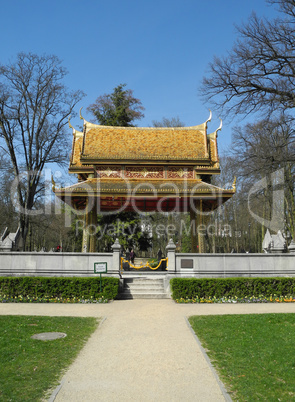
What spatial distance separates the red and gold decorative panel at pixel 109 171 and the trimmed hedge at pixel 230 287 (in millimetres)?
10619

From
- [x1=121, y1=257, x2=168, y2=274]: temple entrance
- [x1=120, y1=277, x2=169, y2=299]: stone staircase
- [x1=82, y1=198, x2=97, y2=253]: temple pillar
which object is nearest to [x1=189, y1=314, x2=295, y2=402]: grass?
[x1=120, y1=277, x2=169, y2=299]: stone staircase

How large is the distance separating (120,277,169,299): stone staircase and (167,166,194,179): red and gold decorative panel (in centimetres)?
856

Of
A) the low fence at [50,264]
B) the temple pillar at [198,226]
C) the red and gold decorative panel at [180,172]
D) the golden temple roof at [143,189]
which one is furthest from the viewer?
the red and gold decorative panel at [180,172]

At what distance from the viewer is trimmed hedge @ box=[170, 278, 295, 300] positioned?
15.6 m

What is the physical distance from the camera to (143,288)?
1739cm

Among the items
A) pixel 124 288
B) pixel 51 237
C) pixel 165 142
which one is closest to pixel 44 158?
pixel 165 142

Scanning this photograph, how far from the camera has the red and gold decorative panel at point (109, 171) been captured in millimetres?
24203

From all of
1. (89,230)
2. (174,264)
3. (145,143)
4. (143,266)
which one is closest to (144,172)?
(145,143)

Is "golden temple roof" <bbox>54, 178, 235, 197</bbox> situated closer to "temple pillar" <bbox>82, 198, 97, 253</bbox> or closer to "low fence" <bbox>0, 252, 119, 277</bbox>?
"temple pillar" <bbox>82, 198, 97, 253</bbox>

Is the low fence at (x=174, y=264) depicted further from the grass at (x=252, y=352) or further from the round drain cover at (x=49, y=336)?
the round drain cover at (x=49, y=336)

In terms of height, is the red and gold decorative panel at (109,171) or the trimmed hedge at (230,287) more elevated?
the red and gold decorative panel at (109,171)

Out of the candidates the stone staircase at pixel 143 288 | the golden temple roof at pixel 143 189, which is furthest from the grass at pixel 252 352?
the golden temple roof at pixel 143 189

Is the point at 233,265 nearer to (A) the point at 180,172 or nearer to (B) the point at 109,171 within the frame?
(A) the point at 180,172

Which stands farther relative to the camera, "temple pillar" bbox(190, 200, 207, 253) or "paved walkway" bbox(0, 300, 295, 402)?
"temple pillar" bbox(190, 200, 207, 253)
